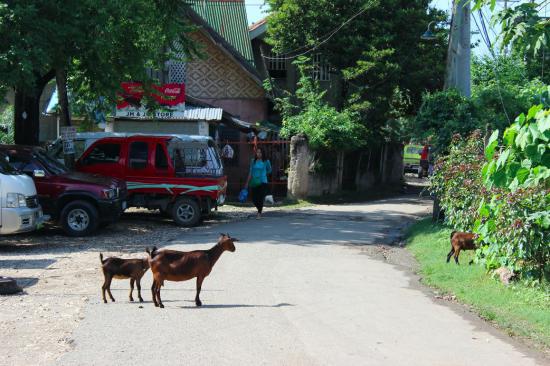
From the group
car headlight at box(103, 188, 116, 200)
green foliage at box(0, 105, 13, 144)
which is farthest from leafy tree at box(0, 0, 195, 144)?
green foliage at box(0, 105, 13, 144)

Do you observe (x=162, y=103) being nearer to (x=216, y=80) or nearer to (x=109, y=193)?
(x=216, y=80)

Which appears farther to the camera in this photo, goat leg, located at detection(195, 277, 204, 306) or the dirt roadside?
goat leg, located at detection(195, 277, 204, 306)

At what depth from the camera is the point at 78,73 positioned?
17.8m

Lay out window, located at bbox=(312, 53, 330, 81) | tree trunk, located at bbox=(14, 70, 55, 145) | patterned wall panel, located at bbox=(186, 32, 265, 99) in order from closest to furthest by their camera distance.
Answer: tree trunk, located at bbox=(14, 70, 55, 145)
window, located at bbox=(312, 53, 330, 81)
patterned wall panel, located at bbox=(186, 32, 265, 99)

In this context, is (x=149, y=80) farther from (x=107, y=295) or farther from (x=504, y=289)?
(x=504, y=289)

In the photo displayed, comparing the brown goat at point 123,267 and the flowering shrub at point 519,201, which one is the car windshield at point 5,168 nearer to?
the brown goat at point 123,267

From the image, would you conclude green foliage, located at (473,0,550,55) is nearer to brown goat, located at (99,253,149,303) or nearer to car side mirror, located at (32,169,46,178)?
brown goat, located at (99,253,149,303)

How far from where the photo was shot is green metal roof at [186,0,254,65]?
31453 mm

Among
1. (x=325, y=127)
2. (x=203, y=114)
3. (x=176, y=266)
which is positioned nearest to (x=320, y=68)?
(x=325, y=127)

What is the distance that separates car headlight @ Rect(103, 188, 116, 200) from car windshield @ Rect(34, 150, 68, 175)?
1.24 m

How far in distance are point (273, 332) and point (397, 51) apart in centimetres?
2041

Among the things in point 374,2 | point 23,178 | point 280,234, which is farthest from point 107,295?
point 374,2

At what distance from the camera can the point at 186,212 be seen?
17031 millimetres

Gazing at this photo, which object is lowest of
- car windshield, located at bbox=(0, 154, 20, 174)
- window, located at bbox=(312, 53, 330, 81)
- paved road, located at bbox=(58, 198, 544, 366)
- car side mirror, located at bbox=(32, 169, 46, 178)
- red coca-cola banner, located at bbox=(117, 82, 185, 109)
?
paved road, located at bbox=(58, 198, 544, 366)
